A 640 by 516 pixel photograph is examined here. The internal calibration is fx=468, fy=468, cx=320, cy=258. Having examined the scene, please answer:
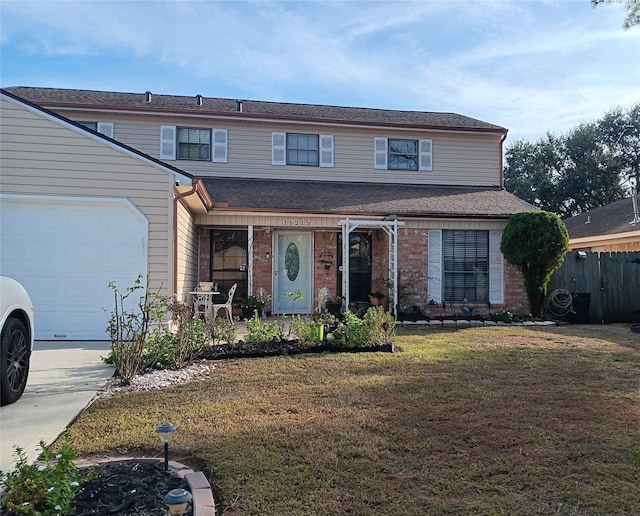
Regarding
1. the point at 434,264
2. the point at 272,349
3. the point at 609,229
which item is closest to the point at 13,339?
the point at 272,349

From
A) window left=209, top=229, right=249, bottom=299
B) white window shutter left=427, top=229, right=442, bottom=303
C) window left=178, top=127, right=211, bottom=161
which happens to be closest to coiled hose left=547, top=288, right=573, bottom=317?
white window shutter left=427, top=229, right=442, bottom=303

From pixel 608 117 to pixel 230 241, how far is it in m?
27.9

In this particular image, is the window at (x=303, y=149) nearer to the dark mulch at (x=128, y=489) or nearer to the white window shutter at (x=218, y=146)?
the white window shutter at (x=218, y=146)

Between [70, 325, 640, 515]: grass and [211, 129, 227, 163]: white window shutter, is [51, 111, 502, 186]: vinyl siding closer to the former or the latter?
[211, 129, 227, 163]: white window shutter

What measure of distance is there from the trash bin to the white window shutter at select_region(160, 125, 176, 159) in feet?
36.7

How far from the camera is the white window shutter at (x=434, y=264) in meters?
12.0

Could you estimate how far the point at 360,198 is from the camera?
12578 mm

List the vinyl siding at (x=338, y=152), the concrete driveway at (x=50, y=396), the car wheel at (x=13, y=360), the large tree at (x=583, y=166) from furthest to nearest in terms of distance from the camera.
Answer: the large tree at (x=583, y=166) < the vinyl siding at (x=338, y=152) < the car wheel at (x=13, y=360) < the concrete driveway at (x=50, y=396)

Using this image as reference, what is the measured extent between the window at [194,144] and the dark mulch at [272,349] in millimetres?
7618

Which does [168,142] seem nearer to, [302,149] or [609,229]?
[302,149]

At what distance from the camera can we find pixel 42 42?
799 centimetres

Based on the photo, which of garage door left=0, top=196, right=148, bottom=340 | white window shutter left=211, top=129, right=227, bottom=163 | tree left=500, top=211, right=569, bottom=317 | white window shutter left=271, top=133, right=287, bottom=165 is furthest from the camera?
white window shutter left=271, top=133, right=287, bottom=165

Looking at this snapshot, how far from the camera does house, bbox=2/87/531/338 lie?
11641mm

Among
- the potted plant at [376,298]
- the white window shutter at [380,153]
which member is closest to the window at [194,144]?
the white window shutter at [380,153]
